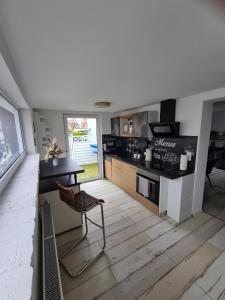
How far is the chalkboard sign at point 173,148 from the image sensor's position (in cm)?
231

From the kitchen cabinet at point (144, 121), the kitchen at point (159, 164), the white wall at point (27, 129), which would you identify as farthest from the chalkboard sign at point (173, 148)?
the white wall at point (27, 129)

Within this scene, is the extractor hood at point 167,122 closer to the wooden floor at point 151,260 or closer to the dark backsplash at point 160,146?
the dark backsplash at point 160,146

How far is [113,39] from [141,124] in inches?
90.1

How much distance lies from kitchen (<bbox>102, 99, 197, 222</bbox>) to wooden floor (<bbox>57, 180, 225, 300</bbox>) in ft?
1.15

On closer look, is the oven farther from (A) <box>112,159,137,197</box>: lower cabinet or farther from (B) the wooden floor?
(B) the wooden floor

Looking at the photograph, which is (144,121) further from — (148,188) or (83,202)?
(83,202)

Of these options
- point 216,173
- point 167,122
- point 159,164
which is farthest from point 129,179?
point 216,173

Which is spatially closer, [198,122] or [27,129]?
[198,122]

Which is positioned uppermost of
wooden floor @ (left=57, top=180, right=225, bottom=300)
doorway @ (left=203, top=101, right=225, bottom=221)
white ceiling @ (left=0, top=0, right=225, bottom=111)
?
white ceiling @ (left=0, top=0, right=225, bottom=111)

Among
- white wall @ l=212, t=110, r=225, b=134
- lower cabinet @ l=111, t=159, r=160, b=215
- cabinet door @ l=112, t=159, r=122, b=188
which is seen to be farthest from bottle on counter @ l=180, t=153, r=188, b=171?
white wall @ l=212, t=110, r=225, b=134

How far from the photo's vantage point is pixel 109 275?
1497mm

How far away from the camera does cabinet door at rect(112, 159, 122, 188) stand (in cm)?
351

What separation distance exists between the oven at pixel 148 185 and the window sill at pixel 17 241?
6.34ft

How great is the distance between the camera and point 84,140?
160 inches
